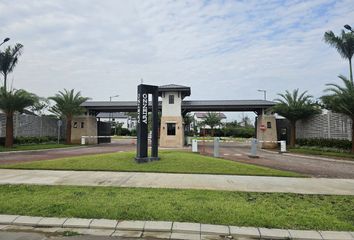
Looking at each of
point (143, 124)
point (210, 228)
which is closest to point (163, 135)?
point (143, 124)

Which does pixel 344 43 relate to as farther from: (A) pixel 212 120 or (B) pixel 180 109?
(A) pixel 212 120

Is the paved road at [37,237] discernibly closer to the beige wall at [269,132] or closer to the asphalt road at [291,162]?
the asphalt road at [291,162]

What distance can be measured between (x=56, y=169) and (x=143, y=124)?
183 inches

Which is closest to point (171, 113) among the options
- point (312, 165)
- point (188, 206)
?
point (312, 165)

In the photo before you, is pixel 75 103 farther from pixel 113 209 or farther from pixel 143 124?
pixel 113 209

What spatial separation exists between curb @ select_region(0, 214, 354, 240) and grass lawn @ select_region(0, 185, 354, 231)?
0.24 meters

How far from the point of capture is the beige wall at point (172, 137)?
3616cm

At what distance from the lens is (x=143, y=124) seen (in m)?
15.9

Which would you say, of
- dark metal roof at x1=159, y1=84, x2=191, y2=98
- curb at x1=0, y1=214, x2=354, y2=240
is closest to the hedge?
dark metal roof at x1=159, y1=84, x2=191, y2=98

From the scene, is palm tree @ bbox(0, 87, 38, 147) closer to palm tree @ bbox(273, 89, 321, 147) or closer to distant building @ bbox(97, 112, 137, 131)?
palm tree @ bbox(273, 89, 321, 147)

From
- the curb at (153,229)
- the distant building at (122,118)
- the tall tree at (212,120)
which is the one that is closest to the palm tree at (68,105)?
the curb at (153,229)

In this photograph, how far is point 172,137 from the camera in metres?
36.4

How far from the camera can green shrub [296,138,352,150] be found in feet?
83.0

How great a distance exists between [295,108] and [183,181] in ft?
84.3
